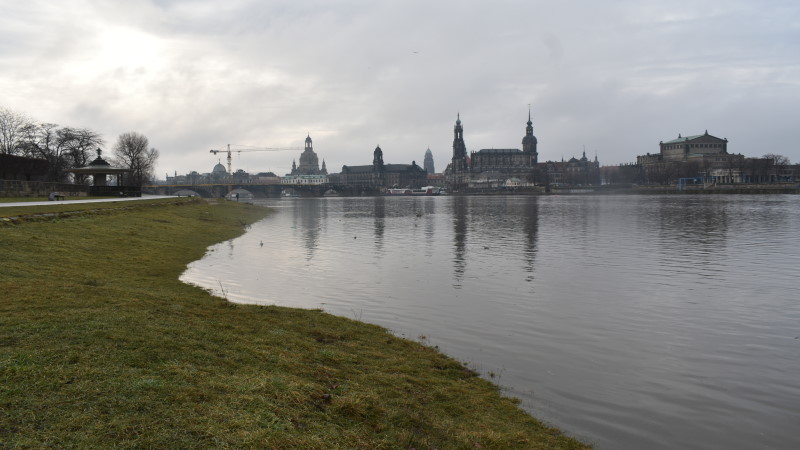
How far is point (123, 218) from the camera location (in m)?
39.8

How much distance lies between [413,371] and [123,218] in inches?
1385

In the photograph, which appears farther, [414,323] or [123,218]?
[123,218]

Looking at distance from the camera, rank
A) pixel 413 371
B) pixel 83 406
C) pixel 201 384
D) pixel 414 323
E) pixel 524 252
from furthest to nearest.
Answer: pixel 524 252 → pixel 414 323 → pixel 413 371 → pixel 201 384 → pixel 83 406

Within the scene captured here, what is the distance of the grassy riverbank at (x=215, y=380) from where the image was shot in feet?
23.1

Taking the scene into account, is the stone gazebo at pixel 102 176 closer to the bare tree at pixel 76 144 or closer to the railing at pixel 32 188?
the railing at pixel 32 188

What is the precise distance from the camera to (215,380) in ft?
29.2

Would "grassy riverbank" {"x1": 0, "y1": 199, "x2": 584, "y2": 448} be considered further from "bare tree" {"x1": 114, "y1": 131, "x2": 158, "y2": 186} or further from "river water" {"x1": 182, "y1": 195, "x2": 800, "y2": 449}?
"bare tree" {"x1": 114, "y1": 131, "x2": 158, "y2": 186}

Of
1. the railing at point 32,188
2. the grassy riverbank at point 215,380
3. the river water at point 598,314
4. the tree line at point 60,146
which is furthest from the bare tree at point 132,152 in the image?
the grassy riverbank at point 215,380

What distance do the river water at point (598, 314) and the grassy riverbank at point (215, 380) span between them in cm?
178

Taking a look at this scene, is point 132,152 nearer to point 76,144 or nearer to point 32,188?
point 76,144

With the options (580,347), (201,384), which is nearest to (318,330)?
(201,384)

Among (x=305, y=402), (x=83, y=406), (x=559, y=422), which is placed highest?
(x=83, y=406)

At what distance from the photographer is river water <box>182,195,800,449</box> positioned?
10719mm

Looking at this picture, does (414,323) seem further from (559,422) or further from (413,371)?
(559,422)
